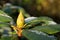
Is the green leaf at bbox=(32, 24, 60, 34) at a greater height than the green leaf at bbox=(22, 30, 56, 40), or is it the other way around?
the green leaf at bbox=(32, 24, 60, 34)

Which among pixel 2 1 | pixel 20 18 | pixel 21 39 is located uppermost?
pixel 2 1

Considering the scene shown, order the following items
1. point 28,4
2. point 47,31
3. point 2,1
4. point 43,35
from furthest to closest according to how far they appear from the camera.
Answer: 1. point 28,4
2. point 2,1
3. point 47,31
4. point 43,35

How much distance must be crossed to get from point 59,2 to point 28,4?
0.70 m

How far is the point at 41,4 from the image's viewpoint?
4230 mm

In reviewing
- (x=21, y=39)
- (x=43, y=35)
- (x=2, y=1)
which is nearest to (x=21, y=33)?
(x=21, y=39)

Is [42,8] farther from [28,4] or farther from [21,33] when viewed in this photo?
[21,33]

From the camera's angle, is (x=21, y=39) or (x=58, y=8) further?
(x=58, y=8)

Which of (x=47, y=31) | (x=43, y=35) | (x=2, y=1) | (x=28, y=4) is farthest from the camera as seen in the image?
(x=28, y=4)

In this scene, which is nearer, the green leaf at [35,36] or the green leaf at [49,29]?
the green leaf at [35,36]

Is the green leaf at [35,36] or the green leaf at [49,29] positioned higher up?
the green leaf at [49,29]

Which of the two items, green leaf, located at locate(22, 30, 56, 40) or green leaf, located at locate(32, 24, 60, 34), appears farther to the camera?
green leaf, located at locate(32, 24, 60, 34)

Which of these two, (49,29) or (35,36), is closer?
(35,36)

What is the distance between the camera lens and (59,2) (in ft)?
13.7

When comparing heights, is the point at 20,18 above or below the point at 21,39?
above
